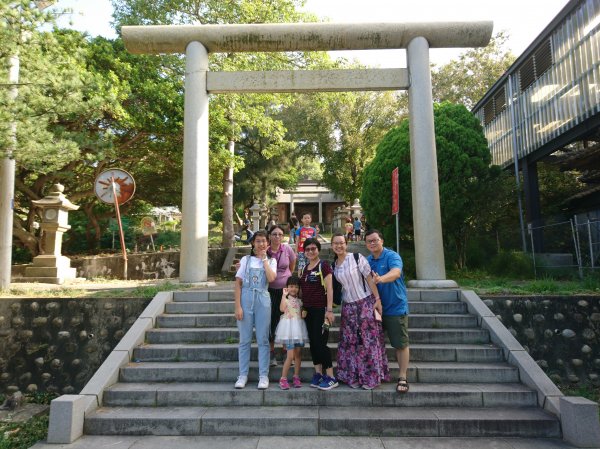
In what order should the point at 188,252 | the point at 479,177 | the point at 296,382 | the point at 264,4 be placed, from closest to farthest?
the point at 296,382
the point at 188,252
the point at 479,177
the point at 264,4

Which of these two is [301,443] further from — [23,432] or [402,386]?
[23,432]

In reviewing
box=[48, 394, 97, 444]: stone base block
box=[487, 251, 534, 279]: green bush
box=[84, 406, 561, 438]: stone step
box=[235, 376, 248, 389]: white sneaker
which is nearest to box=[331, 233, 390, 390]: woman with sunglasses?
box=[84, 406, 561, 438]: stone step

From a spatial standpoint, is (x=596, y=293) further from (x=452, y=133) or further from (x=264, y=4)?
(x=264, y=4)

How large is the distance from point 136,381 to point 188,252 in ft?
9.78

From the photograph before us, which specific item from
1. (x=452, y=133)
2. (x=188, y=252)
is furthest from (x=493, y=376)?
(x=452, y=133)

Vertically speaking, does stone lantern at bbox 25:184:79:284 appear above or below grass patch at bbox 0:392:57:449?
above

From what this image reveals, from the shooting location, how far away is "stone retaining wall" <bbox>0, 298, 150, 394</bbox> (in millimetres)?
5602

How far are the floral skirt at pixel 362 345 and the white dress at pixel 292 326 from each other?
494 millimetres

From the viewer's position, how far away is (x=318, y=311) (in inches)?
165

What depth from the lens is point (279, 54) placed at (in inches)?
579

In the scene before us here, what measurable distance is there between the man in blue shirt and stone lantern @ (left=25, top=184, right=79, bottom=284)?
8881mm

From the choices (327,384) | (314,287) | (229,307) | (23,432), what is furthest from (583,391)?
(23,432)

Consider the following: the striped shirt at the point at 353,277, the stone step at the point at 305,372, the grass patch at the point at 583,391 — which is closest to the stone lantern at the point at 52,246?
the stone step at the point at 305,372

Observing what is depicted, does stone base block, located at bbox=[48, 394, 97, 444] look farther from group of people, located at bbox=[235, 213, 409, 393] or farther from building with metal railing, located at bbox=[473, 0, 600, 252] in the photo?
building with metal railing, located at bbox=[473, 0, 600, 252]
